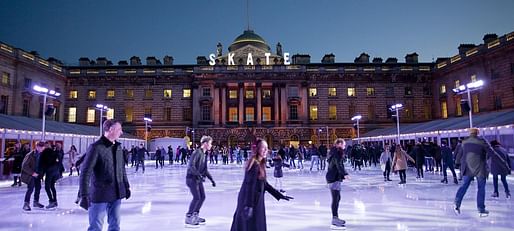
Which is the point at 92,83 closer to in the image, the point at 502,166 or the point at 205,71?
the point at 205,71

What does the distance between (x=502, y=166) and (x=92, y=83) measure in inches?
2115

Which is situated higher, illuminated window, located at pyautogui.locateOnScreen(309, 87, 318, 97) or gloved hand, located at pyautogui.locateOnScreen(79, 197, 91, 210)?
illuminated window, located at pyautogui.locateOnScreen(309, 87, 318, 97)

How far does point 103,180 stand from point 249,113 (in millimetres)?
49860

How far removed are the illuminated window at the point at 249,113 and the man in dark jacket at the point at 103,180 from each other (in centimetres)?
4910

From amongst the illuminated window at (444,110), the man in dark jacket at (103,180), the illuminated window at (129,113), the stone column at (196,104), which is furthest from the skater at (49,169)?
the illuminated window at (444,110)

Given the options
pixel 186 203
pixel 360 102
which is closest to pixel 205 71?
pixel 360 102

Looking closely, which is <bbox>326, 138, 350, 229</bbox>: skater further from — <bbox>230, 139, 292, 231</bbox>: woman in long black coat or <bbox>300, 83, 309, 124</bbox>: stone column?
<bbox>300, 83, 309, 124</bbox>: stone column

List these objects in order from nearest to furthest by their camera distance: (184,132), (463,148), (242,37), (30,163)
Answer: (463,148)
(30,163)
(184,132)
(242,37)

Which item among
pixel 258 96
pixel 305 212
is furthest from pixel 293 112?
pixel 305 212

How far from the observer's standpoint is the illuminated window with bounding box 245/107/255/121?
5375cm

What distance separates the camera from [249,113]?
177ft

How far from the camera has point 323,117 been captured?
5244cm

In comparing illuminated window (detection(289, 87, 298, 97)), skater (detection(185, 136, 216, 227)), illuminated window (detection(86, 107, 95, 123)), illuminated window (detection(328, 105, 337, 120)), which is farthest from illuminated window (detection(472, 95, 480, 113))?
illuminated window (detection(86, 107, 95, 123))

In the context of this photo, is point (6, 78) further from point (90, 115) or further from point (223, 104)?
point (223, 104)
